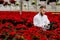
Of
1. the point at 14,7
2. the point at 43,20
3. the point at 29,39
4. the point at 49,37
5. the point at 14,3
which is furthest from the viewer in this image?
the point at 14,7

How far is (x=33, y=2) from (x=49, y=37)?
952cm

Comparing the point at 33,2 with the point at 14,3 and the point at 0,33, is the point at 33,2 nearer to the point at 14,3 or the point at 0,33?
the point at 14,3

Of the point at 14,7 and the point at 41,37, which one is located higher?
the point at 41,37

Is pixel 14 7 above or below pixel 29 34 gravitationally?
below

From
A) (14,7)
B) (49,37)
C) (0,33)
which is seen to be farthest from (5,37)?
(14,7)

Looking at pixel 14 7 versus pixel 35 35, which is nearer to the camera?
pixel 35 35

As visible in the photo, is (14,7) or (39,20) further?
(14,7)

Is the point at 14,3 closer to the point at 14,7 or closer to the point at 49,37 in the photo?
the point at 14,7

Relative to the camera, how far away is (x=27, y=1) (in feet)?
48.8

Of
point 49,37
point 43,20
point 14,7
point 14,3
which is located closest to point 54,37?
point 49,37

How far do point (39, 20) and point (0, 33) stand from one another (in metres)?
2.81

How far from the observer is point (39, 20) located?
317 inches

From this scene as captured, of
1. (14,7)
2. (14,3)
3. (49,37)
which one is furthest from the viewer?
(14,7)

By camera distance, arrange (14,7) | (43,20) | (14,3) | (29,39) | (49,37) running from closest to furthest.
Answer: (29,39) → (49,37) → (43,20) → (14,3) → (14,7)
